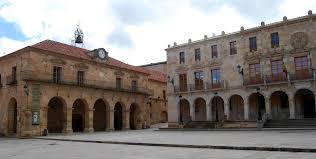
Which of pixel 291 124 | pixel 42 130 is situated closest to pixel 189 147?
pixel 291 124

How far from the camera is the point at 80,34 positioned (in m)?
36.9

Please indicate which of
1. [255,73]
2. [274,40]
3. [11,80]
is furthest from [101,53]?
[274,40]

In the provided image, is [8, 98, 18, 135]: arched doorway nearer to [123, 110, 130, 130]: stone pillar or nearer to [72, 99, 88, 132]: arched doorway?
[72, 99, 88, 132]: arched doorway

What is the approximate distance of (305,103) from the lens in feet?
87.3

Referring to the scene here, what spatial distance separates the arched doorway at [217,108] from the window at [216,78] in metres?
1.41

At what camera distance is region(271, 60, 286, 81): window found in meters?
26.2

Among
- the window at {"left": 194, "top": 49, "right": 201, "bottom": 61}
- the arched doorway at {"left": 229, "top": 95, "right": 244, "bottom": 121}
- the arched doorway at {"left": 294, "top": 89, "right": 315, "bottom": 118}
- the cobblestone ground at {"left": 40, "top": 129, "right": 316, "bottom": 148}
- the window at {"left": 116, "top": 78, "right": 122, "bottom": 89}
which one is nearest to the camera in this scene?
the cobblestone ground at {"left": 40, "top": 129, "right": 316, "bottom": 148}

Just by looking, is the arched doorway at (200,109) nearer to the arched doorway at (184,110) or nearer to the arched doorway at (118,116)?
the arched doorway at (184,110)

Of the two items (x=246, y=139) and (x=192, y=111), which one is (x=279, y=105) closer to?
(x=192, y=111)

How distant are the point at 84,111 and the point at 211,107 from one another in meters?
12.4

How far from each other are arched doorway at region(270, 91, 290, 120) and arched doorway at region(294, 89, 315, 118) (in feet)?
2.80

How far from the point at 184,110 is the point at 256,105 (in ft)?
25.7

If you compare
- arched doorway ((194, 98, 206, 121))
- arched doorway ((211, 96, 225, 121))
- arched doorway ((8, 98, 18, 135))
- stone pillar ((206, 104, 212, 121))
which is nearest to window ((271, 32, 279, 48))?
arched doorway ((211, 96, 225, 121))

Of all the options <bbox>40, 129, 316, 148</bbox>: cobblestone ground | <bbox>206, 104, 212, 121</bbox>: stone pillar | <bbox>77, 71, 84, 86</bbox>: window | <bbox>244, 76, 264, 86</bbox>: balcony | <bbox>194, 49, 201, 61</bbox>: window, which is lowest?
<bbox>40, 129, 316, 148</bbox>: cobblestone ground
